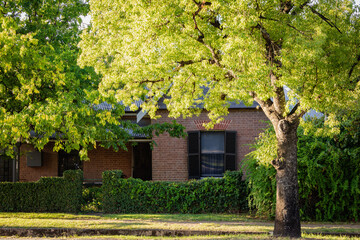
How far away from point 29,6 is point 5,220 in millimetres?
7364

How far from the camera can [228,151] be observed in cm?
1977

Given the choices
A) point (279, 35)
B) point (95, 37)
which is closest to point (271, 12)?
point (279, 35)

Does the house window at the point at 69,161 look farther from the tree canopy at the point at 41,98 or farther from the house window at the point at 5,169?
the tree canopy at the point at 41,98

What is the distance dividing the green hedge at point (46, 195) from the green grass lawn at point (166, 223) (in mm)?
950

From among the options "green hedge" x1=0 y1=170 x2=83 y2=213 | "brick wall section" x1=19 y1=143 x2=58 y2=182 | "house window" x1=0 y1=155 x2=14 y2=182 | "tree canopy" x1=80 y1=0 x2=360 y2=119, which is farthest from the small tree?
"house window" x1=0 y1=155 x2=14 y2=182

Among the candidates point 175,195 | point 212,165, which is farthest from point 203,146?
point 175,195

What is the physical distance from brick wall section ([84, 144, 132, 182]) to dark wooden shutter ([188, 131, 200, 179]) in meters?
3.28

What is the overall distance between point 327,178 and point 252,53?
6393 mm

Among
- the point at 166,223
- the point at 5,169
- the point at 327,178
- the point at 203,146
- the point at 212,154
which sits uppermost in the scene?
the point at 203,146

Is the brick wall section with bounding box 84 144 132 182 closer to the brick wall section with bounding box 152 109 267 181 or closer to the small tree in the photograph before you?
the brick wall section with bounding box 152 109 267 181

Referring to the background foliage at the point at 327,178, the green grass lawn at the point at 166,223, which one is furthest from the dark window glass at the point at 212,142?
the background foliage at the point at 327,178

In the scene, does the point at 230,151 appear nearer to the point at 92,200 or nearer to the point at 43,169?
the point at 92,200

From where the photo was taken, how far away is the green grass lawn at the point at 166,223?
12078mm

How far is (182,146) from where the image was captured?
20094 millimetres
